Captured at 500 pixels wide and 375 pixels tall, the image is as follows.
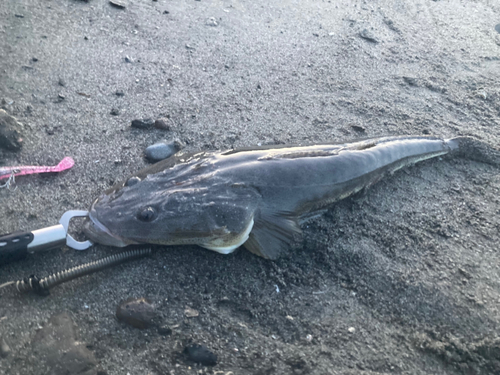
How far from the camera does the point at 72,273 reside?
2451 mm

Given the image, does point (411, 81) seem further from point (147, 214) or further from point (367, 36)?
point (147, 214)

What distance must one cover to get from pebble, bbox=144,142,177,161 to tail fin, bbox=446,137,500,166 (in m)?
3.16

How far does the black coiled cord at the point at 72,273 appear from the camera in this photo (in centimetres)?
234

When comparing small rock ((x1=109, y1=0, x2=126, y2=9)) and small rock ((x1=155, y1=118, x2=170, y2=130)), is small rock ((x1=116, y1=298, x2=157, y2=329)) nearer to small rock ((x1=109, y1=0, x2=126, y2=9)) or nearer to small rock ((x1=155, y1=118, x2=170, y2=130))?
small rock ((x1=155, y1=118, x2=170, y2=130))

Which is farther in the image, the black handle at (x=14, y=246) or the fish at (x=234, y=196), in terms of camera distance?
the fish at (x=234, y=196)

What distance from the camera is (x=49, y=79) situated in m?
4.16

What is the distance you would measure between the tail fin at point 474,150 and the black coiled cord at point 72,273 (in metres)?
3.61

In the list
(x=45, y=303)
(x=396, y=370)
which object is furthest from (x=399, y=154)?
(x=45, y=303)

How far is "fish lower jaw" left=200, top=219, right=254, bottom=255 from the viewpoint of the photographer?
2.88 m

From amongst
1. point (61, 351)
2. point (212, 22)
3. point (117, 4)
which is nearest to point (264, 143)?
point (61, 351)

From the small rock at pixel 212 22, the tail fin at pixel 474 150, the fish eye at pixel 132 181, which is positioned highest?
the small rock at pixel 212 22

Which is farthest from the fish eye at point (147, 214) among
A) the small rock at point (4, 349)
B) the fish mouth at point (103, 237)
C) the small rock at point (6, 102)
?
the small rock at point (6, 102)

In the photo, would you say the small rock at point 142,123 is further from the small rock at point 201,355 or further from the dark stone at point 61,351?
the small rock at point 201,355

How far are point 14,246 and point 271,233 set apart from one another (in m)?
1.88
